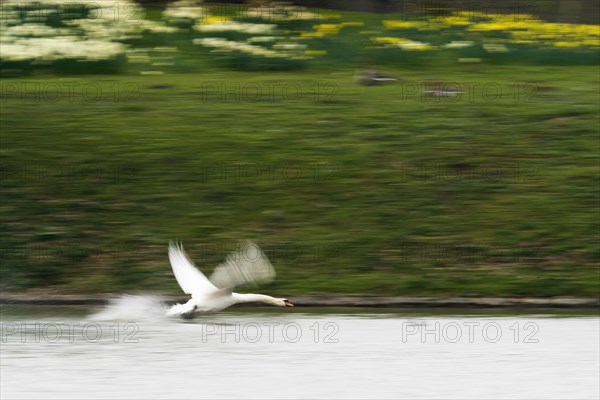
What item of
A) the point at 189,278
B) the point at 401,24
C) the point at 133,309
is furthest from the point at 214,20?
the point at 189,278

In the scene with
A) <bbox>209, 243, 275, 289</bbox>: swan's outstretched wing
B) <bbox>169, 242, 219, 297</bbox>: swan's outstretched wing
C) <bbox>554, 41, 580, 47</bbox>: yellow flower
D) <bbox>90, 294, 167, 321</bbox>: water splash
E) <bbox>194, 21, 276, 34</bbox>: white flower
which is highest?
<bbox>194, 21, 276, 34</bbox>: white flower

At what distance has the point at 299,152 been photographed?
14.6 metres

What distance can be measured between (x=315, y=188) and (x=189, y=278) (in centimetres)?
350

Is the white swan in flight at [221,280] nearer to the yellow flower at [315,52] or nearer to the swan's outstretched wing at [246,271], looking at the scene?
the swan's outstretched wing at [246,271]

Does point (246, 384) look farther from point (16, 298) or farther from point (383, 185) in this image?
point (383, 185)

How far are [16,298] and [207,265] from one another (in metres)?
1.70

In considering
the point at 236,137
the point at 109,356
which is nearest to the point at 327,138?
the point at 236,137

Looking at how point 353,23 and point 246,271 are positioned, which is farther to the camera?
point 353,23

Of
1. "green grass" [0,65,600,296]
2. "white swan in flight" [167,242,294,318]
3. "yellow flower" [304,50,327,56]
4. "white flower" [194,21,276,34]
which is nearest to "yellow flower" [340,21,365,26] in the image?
"yellow flower" [304,50,327,56]

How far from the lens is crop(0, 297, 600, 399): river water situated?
9.48 m

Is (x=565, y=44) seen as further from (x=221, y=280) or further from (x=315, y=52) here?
(x=221, y=280)

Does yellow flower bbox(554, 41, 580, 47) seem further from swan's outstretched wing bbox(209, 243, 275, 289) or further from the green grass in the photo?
swan's outstretched wing bbox(209, 243, 275, 289)

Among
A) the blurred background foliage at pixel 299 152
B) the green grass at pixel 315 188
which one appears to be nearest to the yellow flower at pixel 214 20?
the blurred background foliage at pixel 299 152

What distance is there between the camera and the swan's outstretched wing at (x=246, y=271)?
9.62 meters
